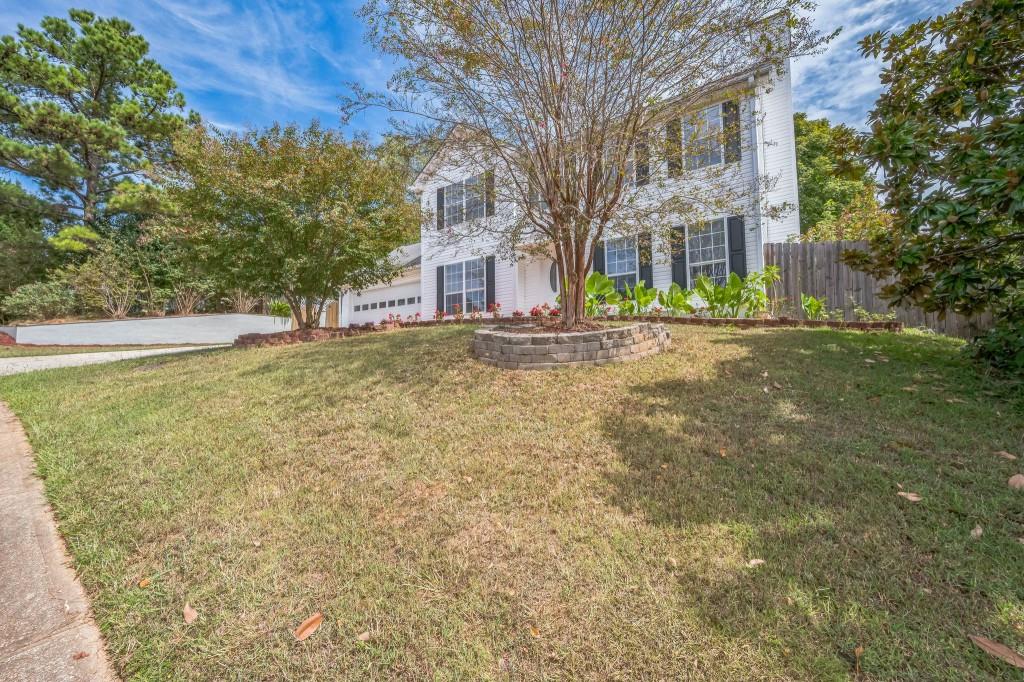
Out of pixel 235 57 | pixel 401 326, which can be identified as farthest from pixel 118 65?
pixel 401 326

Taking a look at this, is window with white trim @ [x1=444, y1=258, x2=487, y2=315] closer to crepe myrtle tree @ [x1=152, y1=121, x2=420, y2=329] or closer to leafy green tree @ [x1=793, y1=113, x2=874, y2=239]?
crepe myrtle tree @ [x1=152, y1=121, x2=420, y2=329]

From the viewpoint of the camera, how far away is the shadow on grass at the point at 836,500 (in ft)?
5.21

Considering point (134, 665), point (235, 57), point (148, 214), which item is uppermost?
point (235, 57)

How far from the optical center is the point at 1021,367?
3.84m

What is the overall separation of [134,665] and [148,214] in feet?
65.9

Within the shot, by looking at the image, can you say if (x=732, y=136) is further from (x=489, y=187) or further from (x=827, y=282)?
(x=827, y=282)

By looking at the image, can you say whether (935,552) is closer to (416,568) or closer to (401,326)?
(416,568)

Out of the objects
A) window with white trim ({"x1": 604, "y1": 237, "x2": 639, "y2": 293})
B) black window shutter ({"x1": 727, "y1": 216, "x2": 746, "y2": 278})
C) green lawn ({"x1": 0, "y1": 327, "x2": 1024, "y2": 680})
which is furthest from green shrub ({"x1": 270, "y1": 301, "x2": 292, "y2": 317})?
black window shutter ({"x1": 727, "y1": 216, "x2": 746, "y2": 278})

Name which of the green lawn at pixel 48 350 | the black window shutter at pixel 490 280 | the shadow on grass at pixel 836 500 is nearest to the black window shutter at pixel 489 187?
the shadow on grass at pixel 836 500

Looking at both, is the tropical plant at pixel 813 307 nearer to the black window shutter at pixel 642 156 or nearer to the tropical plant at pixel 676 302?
the tropical plant at pixel 676 302

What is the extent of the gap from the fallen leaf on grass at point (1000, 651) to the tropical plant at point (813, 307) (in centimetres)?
669

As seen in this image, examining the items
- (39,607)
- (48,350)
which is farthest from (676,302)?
(48,350)

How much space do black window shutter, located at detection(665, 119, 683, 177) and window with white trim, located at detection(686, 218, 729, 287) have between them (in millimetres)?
3564

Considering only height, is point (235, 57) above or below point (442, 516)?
above
